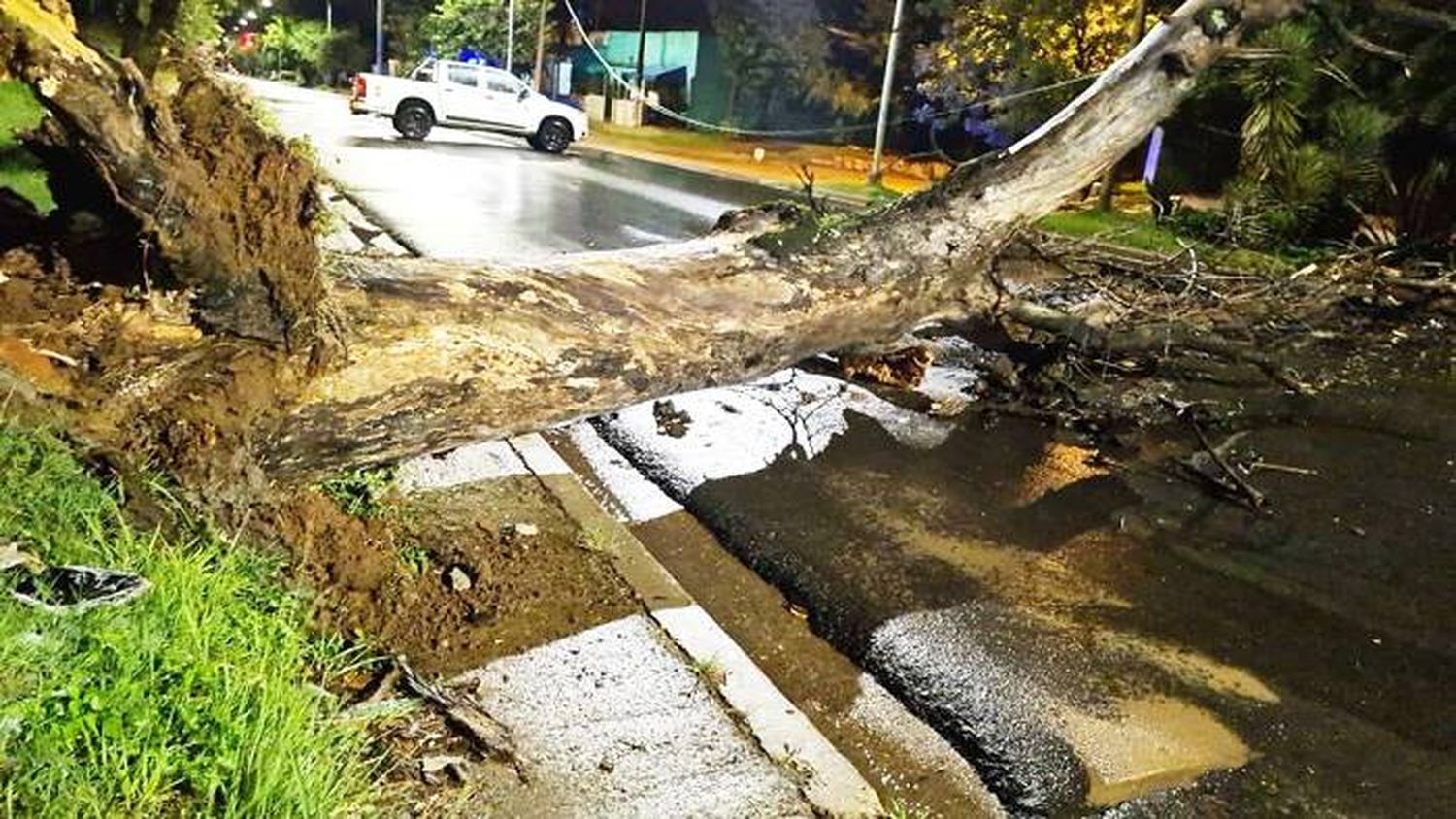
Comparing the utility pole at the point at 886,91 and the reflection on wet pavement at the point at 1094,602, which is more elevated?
the utility pole at the point at 886,91

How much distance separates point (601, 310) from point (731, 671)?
1277mm

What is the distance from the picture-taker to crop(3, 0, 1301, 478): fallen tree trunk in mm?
2480

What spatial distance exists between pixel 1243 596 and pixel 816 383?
2.92 metres

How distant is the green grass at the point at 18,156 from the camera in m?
6.01

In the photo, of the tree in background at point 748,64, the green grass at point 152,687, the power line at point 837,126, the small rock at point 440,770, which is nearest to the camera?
the green grass at point 152,687

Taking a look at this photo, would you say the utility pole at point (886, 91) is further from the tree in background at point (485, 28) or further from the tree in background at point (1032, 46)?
the tree in background at point (485, 28)

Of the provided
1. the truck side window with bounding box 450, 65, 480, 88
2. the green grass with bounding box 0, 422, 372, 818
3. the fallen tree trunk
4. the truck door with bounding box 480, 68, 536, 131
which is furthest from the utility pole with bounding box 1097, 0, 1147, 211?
the truck side window with bounding box 450, 65, 480, 88

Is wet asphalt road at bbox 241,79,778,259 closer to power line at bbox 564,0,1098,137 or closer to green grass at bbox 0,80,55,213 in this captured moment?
green grass at bbox 0,80,55,213

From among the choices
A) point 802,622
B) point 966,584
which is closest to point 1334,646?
point 966,584

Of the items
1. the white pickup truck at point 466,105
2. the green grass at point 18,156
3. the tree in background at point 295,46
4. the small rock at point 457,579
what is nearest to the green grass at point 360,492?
the small rock at point 457,579

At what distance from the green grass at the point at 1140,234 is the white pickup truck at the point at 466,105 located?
12465 mm

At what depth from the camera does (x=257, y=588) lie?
2420 millimetres

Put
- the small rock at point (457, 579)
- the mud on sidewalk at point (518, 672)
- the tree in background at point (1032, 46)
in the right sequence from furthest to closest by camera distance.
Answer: the tree in background at point (1032, 46), the small rock at point (457, 579), the mud on sidewalk at point (518, 672)

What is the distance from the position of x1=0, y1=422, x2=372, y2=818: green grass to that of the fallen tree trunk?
10.4 inches
